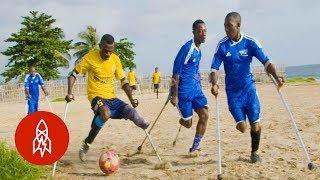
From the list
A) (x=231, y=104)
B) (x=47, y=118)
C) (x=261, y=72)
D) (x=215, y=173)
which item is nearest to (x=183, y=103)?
(x=231, y=104)

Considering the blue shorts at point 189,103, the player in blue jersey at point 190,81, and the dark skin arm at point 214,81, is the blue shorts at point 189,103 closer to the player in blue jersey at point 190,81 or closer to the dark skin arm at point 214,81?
the player in blue jersey at point 190,81

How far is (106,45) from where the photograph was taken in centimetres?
911

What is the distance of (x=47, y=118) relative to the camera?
6359mm

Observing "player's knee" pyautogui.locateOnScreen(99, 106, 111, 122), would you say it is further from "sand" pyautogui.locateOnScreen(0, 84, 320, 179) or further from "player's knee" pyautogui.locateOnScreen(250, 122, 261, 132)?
"player's knee" pyautogui.locateOnScreen(250, 122, 261, 132)

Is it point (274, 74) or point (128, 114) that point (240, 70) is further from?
point (128, 114)

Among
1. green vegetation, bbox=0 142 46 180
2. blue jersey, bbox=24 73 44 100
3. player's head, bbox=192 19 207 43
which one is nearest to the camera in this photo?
green vegetation, bbox=0 142 46 180

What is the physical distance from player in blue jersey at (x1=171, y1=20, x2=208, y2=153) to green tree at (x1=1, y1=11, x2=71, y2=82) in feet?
159

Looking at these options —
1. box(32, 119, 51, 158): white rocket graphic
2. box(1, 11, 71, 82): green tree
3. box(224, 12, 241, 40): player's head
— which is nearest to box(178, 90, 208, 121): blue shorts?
box(224, 12, 241, 40): player's head

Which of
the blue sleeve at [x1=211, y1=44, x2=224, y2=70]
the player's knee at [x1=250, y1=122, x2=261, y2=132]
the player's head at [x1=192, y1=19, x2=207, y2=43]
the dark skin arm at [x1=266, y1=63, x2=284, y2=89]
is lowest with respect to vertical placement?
the player's knee at [x1=250, y1=122, x2=261, y2=132]

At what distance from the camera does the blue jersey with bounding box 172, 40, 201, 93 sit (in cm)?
932

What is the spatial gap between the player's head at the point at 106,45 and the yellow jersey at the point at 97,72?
0.53ft

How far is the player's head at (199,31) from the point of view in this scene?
30.5ft

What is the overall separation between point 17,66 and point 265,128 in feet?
159

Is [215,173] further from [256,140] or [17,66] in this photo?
[17,66]
